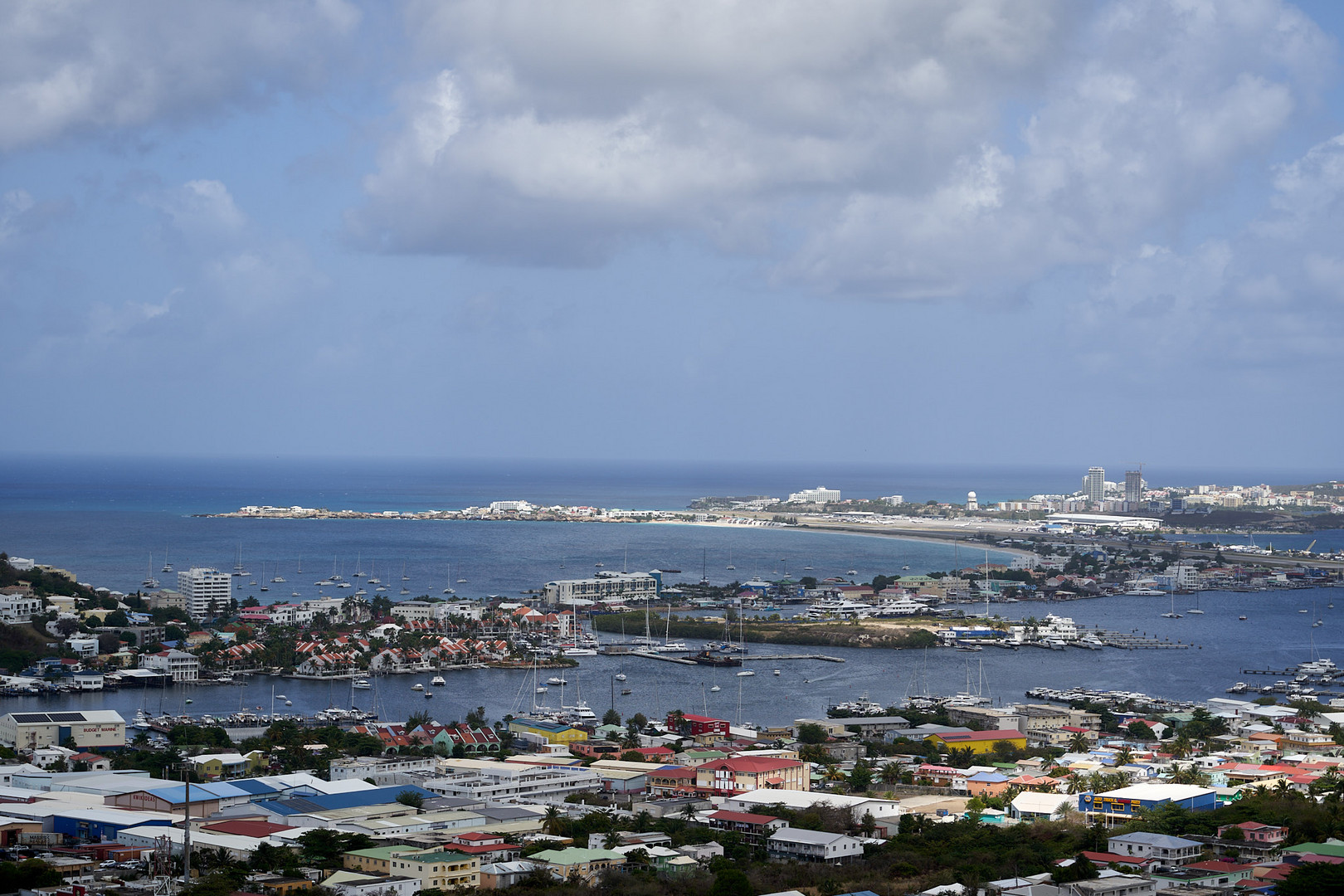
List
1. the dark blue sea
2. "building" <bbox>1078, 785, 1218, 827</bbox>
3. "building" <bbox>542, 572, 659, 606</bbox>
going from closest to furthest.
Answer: "building" <bbox>1078, 785, 1218, 827</bbox> < the dark blue sea < "building" <bbox>542, 572, 659, 606</bbox>

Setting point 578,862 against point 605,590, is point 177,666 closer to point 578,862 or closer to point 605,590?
point 605,590

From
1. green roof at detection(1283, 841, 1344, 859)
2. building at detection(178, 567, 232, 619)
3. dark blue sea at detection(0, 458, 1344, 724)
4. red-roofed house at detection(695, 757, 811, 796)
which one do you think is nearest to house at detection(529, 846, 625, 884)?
red-roofed house at detection(695, 757, 811, 796)

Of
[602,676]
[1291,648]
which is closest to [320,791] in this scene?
[602,676]

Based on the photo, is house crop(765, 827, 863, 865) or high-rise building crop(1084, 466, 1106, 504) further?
high-rise building crop(1084, 466, 1106, 504)

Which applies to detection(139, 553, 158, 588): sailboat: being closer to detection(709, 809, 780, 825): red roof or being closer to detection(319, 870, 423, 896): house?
detection(709, 809, 780, 825): red roof

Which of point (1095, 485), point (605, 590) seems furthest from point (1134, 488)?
point (605, 590)

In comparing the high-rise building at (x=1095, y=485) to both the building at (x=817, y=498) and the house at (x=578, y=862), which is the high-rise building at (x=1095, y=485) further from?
the house at (x=578, y=862)

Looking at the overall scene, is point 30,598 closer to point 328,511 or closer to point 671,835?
point 671,835
